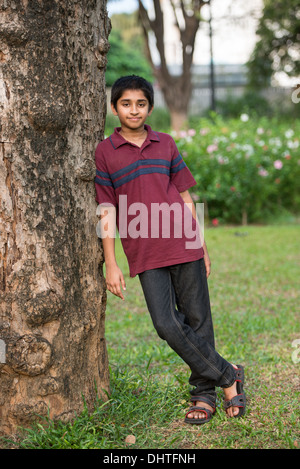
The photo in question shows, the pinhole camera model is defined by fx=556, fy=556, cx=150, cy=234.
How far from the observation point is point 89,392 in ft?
8.89

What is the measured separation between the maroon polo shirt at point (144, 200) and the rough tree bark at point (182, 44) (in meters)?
12.5

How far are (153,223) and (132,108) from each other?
563mm

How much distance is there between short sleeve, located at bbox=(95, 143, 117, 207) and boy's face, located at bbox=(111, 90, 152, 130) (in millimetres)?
189

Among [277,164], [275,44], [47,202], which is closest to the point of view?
[47,202]

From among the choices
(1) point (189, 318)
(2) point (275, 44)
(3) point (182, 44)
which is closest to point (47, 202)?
(1) point (189, 318)

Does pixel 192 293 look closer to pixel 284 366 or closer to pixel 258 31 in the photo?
pixel 284 366

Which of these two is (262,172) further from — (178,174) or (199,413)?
(199,413)

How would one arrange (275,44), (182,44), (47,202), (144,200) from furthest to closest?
(275,44) < (182,44) < (144,200) < (47,202)

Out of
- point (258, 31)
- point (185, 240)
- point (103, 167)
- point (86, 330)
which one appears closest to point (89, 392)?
point (86, 330)

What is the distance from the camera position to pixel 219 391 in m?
3.16

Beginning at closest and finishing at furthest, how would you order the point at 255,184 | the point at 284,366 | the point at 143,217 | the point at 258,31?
the point at 143,217 → the point at 284,366 → the point at 255,184 → the point at 258,31

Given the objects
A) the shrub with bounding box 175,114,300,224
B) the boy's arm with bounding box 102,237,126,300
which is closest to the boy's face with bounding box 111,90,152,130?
the boy's arm with bounding box 102,237,126,300

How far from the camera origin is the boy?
2.65m
